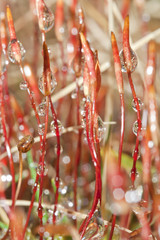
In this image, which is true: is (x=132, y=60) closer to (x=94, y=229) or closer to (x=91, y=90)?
(x=91, y=90)

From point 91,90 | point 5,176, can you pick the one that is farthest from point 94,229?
point 5,176

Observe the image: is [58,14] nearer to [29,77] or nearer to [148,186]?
[29,77]

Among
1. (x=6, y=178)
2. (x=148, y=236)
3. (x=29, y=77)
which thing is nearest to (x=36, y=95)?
(x=29, y=77)

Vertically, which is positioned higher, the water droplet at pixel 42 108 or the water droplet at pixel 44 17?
the water droplet at pixel 44 17

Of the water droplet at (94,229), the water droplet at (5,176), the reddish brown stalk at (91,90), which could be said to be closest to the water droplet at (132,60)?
the reddish brown stalk at (91,90)

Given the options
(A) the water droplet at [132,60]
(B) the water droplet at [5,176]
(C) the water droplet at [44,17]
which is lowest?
(B) the water droplet at [5,176]

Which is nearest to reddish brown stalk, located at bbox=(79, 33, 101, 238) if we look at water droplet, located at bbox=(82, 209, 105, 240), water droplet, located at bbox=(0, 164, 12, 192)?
water droplet, located at bbox=(82, 209, 105, 240)

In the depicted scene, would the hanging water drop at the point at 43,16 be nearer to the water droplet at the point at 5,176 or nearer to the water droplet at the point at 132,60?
the water droplet at the point at 132,60

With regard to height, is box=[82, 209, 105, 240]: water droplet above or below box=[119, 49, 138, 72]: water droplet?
below

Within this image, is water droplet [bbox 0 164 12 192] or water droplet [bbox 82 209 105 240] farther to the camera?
water droplet [bbox 0 164 12 192]

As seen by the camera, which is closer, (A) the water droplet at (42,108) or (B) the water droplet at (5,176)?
(A) the water droplet at (42,108)

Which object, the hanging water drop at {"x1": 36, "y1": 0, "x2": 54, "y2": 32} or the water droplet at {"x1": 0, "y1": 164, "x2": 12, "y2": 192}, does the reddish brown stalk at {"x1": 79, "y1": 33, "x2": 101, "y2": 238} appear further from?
the water droplet at {"x1": 0, "y1": 164, "x2": 12, "y2": 192}
